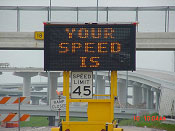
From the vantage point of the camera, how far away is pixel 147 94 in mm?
80438

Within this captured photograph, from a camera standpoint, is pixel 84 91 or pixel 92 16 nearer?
pixel 84 91

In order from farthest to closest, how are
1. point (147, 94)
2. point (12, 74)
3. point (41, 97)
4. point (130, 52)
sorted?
point (41, 97) → point (12, 74) → point (147, 94) → point (130, 52)

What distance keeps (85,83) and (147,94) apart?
67542 mm

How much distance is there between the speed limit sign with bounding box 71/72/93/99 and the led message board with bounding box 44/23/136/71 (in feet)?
1.48

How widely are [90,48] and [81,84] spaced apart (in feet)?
4.01

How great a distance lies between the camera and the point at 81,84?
45.9 feet

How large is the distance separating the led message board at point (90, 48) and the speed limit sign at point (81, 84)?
451 mm

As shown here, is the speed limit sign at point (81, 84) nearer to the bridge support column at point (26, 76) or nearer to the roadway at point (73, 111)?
the roadway at point (73, 111)

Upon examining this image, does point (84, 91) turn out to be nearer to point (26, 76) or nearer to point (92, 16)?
point (92, 16)

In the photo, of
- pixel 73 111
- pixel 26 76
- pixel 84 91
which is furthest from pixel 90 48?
pixel 26 76

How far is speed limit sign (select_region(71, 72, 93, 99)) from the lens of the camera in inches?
547

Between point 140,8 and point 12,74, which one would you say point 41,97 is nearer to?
point 12,74

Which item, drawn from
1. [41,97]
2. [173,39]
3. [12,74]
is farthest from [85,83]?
[41,97]

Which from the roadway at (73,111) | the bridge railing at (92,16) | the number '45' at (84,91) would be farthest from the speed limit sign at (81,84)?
the roadway at (73,111)
